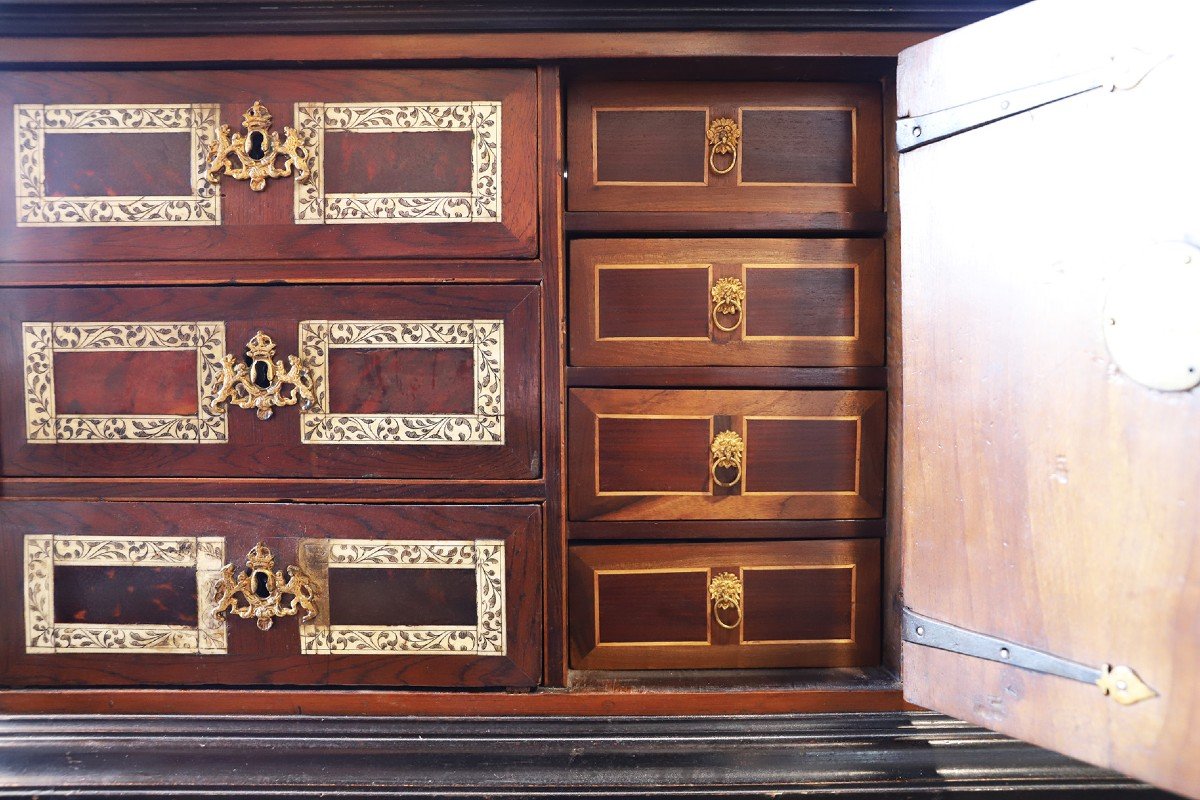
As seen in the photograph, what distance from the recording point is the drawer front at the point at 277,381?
36.9 inches

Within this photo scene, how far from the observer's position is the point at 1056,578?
0.73 m

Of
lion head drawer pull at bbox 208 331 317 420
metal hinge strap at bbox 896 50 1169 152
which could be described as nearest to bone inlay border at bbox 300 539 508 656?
lion head drawer pull at bbox 208 331 317 420

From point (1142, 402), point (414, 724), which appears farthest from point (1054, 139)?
point (414, 724)

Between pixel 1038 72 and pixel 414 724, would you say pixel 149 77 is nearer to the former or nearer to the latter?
pixel 414 724

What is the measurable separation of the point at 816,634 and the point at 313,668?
2.44 ft

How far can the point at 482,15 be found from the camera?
2.92ft

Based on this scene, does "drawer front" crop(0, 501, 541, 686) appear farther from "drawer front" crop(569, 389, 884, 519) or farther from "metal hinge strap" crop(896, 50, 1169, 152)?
"metal hinge strap" crop(896, 50, 1169, 152)

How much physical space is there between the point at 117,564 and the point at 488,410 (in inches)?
22.7

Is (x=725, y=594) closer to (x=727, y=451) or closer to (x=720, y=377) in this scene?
(x=727, y=451)

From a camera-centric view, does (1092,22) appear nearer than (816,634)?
Yes

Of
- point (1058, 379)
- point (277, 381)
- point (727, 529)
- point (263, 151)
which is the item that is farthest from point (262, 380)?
point (1058, 379)

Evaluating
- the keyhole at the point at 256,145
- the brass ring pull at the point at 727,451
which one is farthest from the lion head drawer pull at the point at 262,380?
the brass ring pull at the point at 727,451

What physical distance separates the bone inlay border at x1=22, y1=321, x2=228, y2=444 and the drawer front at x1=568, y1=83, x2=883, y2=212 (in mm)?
572

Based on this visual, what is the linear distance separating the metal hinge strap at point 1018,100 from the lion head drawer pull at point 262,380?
0.87 metres
